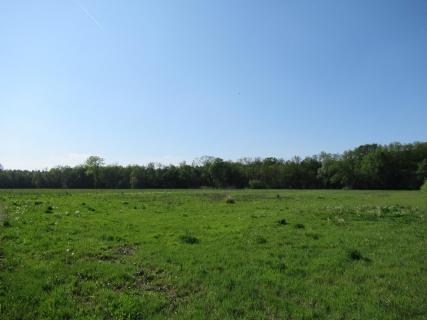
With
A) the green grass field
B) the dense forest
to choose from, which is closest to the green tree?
the dense forest

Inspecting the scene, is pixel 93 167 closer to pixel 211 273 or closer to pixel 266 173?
pixel 266 173

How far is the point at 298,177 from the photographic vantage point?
15012 centimetres

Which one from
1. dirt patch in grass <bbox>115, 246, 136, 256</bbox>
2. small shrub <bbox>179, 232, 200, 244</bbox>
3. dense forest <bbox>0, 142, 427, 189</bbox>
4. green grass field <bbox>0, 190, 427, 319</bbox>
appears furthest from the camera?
dense forest <bbox>0, 142, 427, 189</bbox>

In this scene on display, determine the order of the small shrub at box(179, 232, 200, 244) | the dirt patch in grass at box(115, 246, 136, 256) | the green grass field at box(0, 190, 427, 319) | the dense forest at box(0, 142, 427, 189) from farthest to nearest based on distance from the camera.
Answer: the dense forest at box(0, 142, 427, 189)
the small shrub at box(179, 232, 200, 244)
the dirt patch in grass at box(115, 246, 136, 256)
the green grass field at box(0, 190, 427, 319)

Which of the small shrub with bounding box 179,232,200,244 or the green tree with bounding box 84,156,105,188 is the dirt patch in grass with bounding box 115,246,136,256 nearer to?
the small shrub with bounding box 179,232,200,244

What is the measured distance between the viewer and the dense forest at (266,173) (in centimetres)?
13200

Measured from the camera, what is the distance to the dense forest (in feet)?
433

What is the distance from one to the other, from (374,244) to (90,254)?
37.7ft

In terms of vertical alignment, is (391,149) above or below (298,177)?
above

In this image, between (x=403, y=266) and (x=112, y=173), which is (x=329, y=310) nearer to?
(x=403, y=266)

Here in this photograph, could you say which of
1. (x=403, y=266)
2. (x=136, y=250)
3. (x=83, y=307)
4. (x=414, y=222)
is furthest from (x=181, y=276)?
(x=414, y=222)

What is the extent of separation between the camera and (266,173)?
507ft

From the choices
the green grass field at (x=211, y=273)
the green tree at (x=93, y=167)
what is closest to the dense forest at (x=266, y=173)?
the green tree at (x=93, y=167)

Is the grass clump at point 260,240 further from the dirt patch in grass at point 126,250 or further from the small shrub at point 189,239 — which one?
the dirt patch in grass at point 126,250
